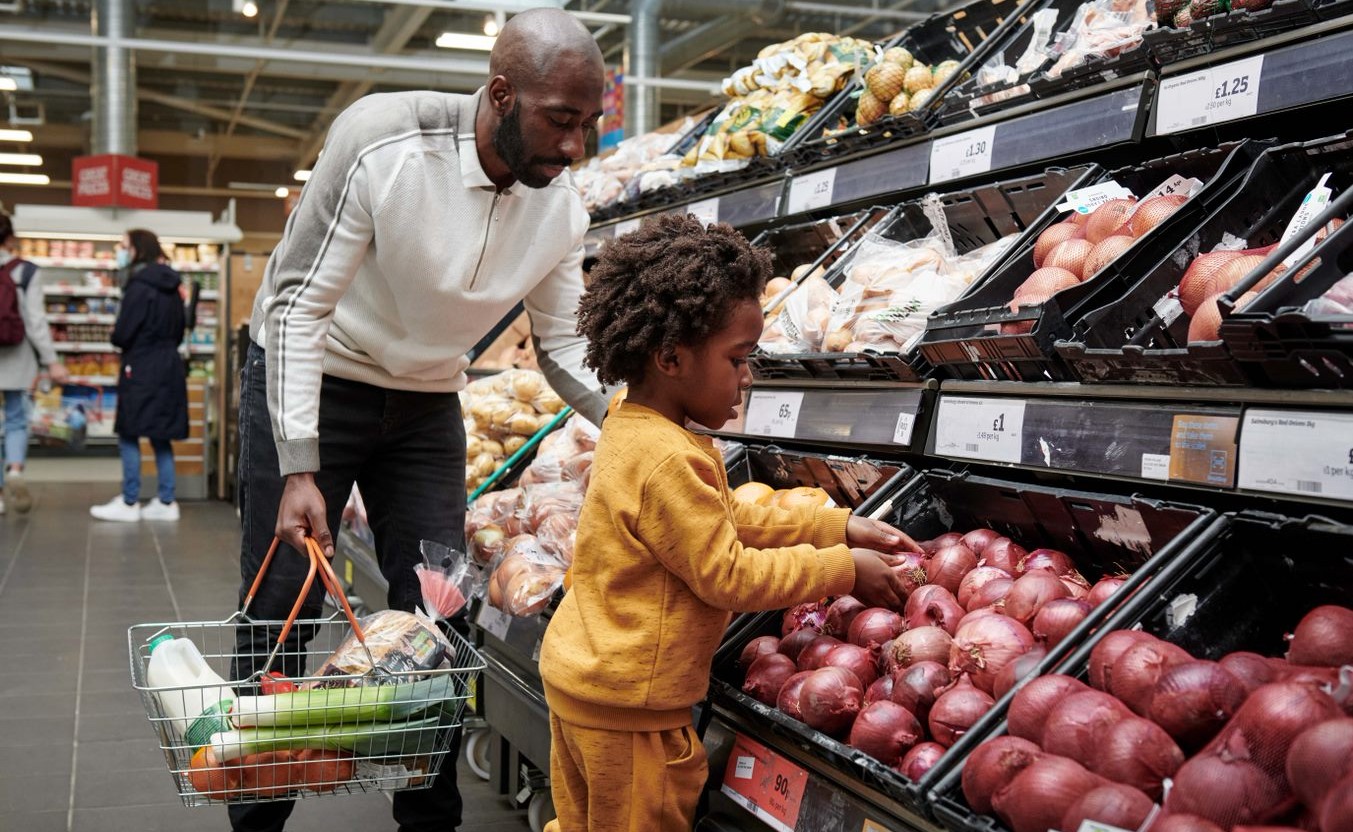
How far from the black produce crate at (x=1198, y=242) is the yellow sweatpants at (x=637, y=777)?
2.64 ft

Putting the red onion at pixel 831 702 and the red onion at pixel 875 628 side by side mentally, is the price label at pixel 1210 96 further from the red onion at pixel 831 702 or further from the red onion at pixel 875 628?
the red onion at pixel 831 702

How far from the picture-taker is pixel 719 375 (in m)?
1.79

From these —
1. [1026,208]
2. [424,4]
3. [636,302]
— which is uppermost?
[424,4]

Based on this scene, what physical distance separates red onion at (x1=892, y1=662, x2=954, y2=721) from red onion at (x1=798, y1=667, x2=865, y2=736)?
6 centimetres

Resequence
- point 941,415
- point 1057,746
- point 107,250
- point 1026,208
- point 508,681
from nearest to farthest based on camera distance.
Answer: point 1057,746 → point 941,415 → point 1026,208 → point 508,681 → point 107,250

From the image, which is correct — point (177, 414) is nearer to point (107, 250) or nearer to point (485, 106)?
point (107, 250)

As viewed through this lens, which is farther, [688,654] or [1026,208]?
[1026,208]

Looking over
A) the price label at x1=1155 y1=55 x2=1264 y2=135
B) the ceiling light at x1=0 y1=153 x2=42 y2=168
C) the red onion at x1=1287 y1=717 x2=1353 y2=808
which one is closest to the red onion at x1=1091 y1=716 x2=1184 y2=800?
the red onion at x1=1287 y1=717 x2=1353 y2=808

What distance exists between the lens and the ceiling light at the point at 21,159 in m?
17.5

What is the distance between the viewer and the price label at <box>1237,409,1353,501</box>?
1.36 metres

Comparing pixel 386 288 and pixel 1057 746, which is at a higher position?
pixel 386 288

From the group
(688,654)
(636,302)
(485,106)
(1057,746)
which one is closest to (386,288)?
(485,106)

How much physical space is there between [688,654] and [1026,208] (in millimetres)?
1268

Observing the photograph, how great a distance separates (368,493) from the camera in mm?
2650
